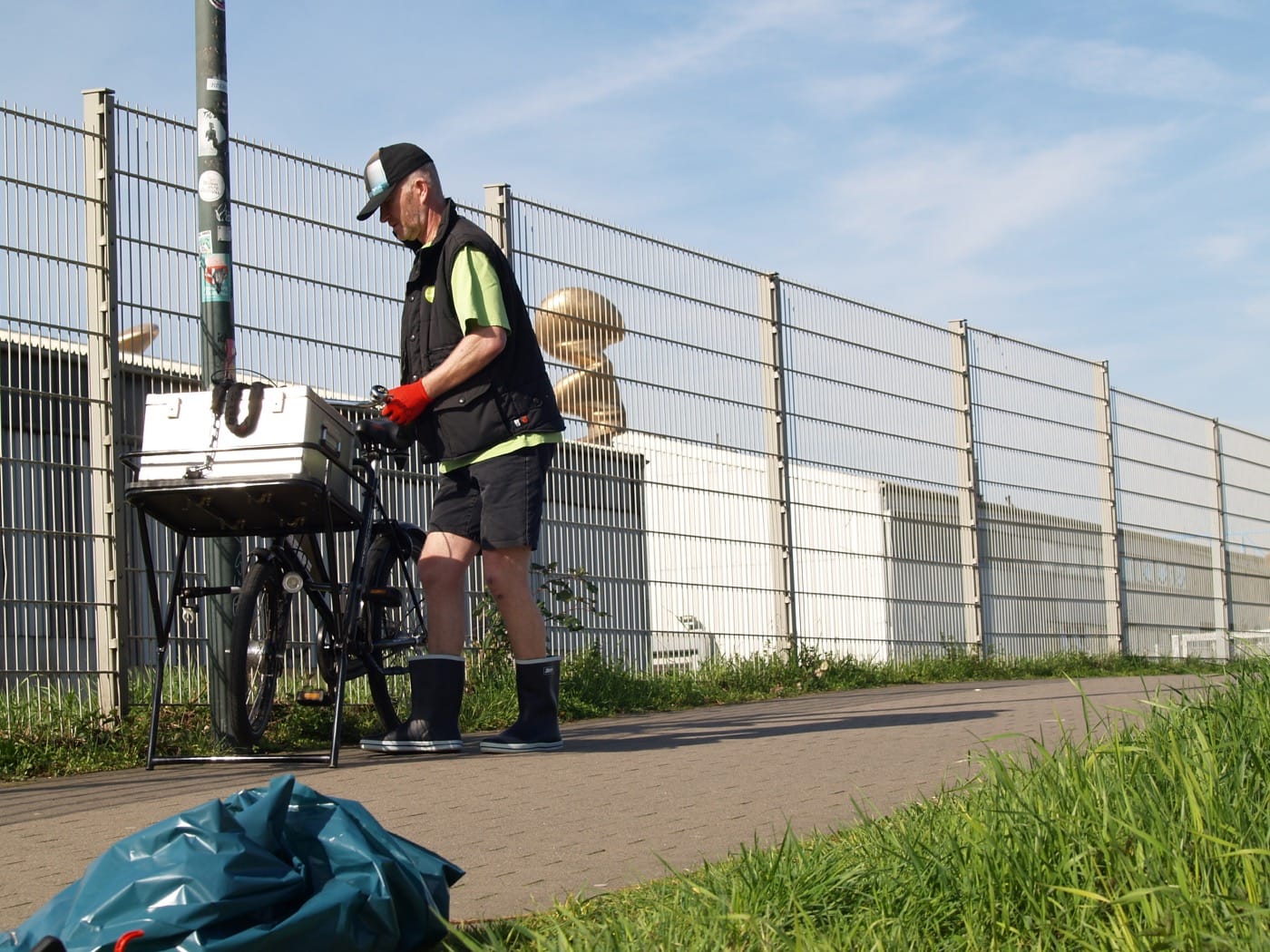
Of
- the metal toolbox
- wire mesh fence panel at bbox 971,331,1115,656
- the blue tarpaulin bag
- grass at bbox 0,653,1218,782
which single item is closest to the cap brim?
the metal toolbox

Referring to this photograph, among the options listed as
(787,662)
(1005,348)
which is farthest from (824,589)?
(1005,348)

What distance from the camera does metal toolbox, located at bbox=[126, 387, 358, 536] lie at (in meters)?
5.79

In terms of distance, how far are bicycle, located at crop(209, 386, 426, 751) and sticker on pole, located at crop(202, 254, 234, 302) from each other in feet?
2.47

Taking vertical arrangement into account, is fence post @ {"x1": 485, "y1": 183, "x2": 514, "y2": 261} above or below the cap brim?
above

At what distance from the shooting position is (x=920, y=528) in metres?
12.5

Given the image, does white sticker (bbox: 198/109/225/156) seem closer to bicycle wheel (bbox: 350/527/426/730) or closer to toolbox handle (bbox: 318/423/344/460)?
toolbox handle (bbox: 318/423/344/460)

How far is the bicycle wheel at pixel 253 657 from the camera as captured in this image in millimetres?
6172

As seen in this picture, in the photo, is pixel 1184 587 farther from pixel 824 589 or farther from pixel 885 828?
pixel 885 828

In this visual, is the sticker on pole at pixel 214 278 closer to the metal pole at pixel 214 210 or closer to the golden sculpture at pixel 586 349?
the metal pole at pixel 214 210

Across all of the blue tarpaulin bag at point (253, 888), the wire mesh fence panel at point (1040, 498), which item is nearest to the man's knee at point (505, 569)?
the blue tarpaulin bag at point (253, 888)

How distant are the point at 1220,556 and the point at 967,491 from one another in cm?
538

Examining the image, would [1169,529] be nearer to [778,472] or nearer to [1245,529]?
[1245,529]

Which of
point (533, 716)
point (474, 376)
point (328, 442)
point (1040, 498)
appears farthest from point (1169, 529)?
point (328, 442)

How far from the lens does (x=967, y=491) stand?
13.2m
